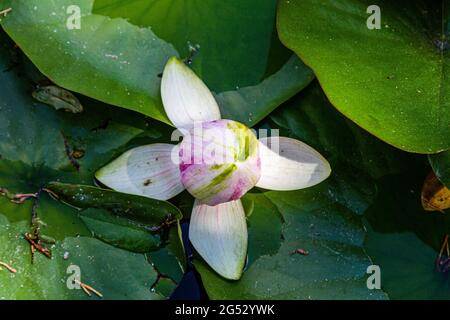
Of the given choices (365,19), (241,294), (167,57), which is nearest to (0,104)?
(167,57)

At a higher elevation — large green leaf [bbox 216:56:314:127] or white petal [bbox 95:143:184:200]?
large green leaf [bbox 216:56:314:127]

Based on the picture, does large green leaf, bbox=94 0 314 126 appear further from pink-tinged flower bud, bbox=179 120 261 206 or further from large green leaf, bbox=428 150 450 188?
large green leaf, bbox=428 150 450 188

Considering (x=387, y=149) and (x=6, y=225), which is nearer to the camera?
(x=6, y=225)

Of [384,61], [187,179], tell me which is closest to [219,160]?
[187,179]

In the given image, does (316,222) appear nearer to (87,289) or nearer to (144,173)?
(144,173)

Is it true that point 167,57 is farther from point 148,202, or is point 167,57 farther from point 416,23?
point 416,23

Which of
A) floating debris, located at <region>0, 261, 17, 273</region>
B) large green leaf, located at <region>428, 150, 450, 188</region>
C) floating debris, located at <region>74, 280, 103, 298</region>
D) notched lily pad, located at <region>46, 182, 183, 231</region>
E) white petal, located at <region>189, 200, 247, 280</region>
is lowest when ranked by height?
floating debris, located at <region>74, 280, 103, 298</region>

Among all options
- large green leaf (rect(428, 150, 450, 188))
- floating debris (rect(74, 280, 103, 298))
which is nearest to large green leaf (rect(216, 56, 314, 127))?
large green leaf (rect(428, 150, 450, 188))

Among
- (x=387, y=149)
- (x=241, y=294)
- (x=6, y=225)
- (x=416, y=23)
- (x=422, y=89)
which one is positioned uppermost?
(x=416, y=23)
